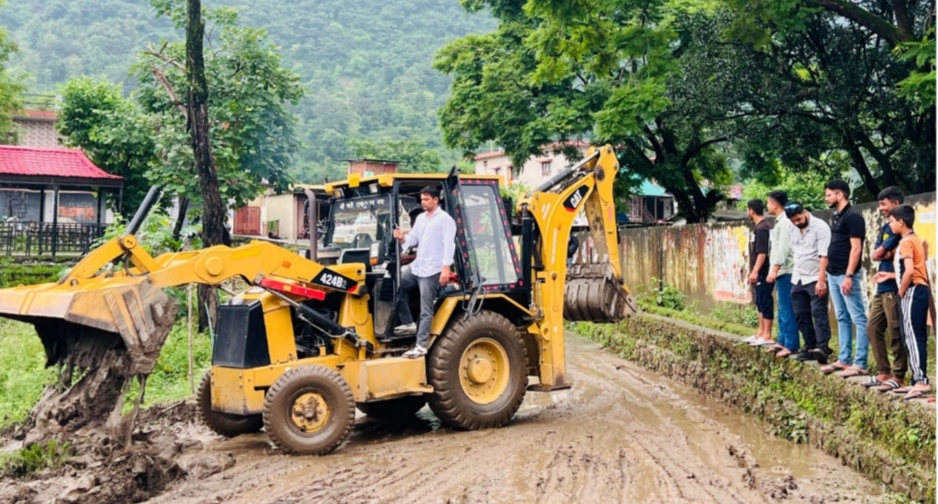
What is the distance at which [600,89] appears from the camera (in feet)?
75.9

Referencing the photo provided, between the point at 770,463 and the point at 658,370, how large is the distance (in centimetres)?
535

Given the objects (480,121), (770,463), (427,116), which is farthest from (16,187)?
(427,116)

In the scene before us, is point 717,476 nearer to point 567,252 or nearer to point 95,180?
point 567,252

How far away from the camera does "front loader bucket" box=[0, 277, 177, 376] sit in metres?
6.59

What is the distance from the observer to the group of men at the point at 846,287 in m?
6.67

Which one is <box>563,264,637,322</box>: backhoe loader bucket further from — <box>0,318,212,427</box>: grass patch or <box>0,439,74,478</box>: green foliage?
<box>0,439,74,478</box>: green foliage

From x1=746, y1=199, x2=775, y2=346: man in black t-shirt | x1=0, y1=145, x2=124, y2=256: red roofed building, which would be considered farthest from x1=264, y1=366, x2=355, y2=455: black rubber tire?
x1=0, y1=145, x2=124, y2=256: red roofed building

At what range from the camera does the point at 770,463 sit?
7.14 metres

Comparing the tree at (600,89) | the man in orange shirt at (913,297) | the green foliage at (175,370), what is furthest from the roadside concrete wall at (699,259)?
the green foliage at (175,370)

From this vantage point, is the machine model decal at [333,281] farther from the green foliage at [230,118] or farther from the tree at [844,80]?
the green foliage at [230,118]

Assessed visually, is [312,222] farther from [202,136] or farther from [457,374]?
[202,136]

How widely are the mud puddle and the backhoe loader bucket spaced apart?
1052 mm

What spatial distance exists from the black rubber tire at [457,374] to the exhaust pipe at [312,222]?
1572 millimetres

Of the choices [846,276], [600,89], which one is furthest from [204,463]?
[600,89]
